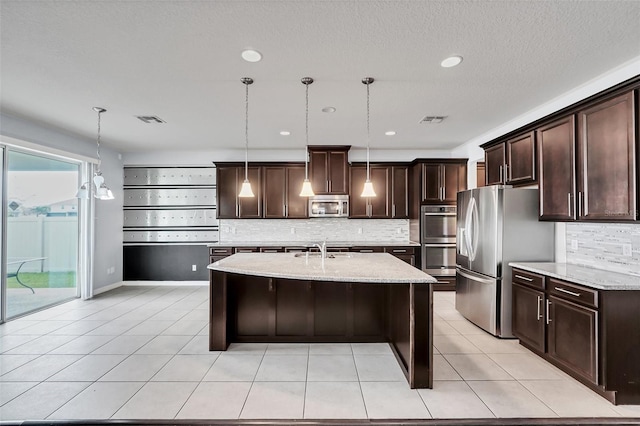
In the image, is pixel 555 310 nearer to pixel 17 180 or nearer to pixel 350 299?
pixel 350 299

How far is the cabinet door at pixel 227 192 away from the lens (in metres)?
5.79

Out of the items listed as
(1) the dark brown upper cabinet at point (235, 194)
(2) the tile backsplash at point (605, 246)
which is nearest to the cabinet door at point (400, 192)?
(1) the dark brown upper cabinet at point (235, 194)

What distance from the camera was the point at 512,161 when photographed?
3.69 metres

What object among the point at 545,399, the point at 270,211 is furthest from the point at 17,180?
the point at 545,399

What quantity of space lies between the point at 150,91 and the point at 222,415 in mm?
3058

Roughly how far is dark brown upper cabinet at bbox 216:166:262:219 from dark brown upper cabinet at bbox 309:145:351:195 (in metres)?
1.08

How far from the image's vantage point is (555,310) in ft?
9.00

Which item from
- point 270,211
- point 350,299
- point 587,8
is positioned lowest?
point 350,299

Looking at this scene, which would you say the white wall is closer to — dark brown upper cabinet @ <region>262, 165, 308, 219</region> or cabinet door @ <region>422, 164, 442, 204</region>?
dark brown upper cabinet @ <region>262, 165, 308, 219</region>

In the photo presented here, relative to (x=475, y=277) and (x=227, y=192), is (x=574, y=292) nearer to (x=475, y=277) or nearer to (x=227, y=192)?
(x=475, y=277)

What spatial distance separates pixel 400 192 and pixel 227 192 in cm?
332

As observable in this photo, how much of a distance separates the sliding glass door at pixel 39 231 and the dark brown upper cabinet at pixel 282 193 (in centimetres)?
321

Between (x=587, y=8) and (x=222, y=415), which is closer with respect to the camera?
(x=587, y=8)

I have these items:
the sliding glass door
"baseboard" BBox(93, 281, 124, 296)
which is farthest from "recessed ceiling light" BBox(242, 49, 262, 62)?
"baseboard" BBox(93, 281, 124, 296)
